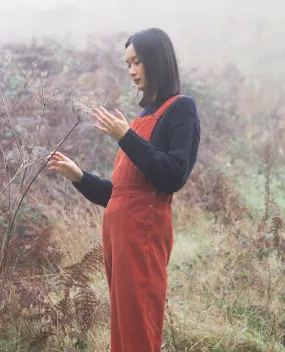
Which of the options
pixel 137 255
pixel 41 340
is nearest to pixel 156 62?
pixel 137 255

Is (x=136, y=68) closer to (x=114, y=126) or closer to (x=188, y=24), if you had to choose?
(x=114, y=126)

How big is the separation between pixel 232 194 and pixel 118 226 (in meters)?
3.76

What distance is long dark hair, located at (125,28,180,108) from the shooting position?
2.04 m

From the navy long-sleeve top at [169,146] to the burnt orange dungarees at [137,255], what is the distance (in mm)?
51

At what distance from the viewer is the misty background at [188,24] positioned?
1025 centimetres

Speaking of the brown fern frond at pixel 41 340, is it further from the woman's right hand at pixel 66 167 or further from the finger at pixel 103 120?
the finger at pixel 103 120

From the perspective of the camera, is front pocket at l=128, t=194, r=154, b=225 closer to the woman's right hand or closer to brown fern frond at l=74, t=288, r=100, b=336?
the woman's right hand

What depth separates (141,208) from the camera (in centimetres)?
196

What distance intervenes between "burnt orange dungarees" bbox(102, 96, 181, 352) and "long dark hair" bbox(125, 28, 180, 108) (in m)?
0.07

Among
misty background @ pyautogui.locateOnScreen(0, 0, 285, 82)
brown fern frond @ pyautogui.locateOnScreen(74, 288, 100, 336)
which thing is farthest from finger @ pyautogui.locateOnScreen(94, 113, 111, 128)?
misty background @ pyautogui.locateOnScreen(0, 0, 285, 82)

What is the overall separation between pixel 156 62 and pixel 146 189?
0.48m

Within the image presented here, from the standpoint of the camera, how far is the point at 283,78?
11516 millimetres

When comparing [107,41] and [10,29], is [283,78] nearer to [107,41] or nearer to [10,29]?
[107,41]

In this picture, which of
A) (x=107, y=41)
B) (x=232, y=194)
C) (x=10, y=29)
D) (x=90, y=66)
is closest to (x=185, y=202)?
(x=232, y=194)
